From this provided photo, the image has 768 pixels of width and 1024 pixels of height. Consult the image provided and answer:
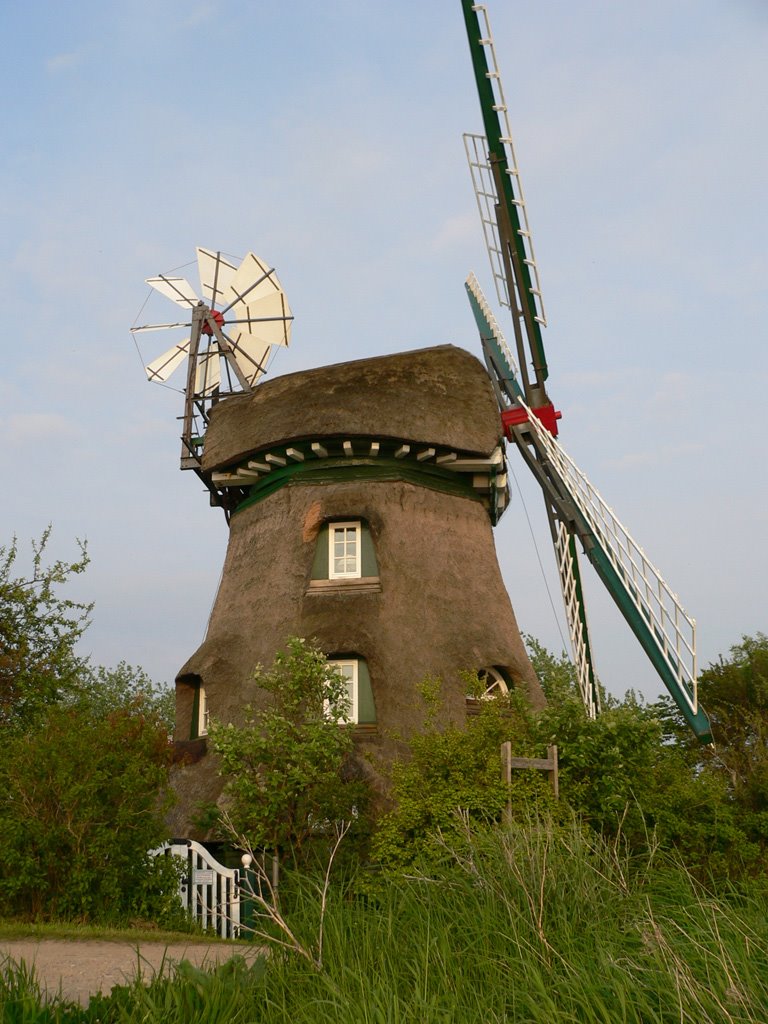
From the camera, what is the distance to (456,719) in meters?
14.1

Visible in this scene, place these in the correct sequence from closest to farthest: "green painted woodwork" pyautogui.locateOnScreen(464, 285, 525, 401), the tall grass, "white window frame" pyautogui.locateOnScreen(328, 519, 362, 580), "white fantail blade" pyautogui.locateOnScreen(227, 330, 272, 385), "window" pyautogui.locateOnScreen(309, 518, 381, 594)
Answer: the tall grass < "window" pyautogui.locateOnScreen(309, 518, 381, 594) < "white window frame" pyautogui.locateOnScreen(328, 519, 362, 580) < "green painted woodwork" pyautogui.locateOnScreen(464, 285, 525, 401) < "white fantail blade" pyautogui.locateOnScreen(227, 330, 272, 385)

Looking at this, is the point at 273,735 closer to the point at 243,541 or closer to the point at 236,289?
the point at 243,541

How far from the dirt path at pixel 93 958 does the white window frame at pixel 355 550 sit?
286 inches

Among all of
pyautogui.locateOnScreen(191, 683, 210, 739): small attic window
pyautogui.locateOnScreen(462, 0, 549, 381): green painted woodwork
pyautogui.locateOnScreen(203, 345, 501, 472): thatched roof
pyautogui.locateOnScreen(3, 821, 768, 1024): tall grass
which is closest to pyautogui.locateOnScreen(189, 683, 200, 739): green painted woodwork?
pyautogui.locateOnScreen(191, 683, 210, 739): small attic window

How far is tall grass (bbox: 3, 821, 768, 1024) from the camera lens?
4730mm

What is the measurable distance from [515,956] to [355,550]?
1026 cm

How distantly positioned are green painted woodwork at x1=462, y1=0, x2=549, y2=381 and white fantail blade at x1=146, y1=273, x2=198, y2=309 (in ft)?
20.5

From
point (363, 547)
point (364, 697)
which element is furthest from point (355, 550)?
point (364, 697)

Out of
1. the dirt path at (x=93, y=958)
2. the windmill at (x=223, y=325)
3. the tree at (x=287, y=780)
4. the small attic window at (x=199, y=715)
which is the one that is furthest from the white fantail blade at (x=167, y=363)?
the dirt path at (x=93, y=958)

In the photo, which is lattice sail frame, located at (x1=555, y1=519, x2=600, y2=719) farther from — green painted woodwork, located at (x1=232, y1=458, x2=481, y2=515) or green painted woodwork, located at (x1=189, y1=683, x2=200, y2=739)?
green painted woodwork, located at (x1=189, y1=683, x2=200, y2=739)

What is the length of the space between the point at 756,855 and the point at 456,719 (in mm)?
4206

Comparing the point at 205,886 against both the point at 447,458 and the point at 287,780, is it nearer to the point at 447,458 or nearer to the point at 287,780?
the point at 287,780

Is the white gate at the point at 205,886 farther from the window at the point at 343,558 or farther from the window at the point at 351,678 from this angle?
the window at the point at 343,558

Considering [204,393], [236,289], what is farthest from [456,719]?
[236,289]
